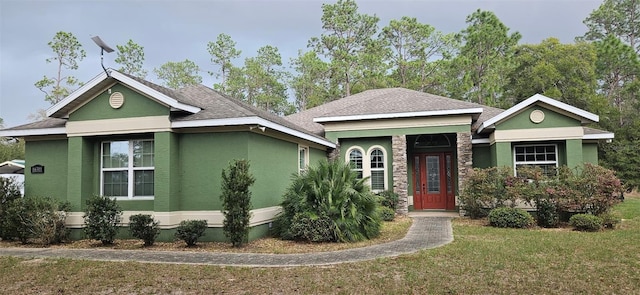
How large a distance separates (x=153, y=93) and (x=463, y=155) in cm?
1046

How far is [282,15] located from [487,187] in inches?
518

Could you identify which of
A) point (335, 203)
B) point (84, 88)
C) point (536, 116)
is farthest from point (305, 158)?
point (536, 116)

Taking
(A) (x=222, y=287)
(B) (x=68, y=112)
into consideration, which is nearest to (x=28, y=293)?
(A) (x=222, y=287)

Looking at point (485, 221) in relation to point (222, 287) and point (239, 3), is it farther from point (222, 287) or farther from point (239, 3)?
point (239, 3)

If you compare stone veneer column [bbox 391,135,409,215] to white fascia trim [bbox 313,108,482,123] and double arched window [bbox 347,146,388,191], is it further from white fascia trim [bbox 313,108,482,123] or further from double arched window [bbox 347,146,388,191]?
white fascia trim [bbox 313,108,482,123]

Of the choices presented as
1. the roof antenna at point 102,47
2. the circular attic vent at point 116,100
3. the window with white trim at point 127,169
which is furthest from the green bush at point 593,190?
the roof antenna at point 102,47

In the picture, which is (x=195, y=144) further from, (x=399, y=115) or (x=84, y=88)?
(x=399, y=115)

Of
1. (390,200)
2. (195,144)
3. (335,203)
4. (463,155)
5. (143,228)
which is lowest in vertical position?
(143,228)

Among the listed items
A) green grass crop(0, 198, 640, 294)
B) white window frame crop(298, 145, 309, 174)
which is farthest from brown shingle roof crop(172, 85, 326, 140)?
green grass crop(0, 198, 640, 294)

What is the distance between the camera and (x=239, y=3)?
57.9 ft

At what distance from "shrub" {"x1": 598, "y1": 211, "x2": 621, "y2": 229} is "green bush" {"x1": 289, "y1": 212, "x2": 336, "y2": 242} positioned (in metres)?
7.73

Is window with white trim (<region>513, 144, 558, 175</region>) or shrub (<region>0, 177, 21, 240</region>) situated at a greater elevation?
window with white trim (<region>513, 144, 558, 175</region>)

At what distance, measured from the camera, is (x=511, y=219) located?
1174cm

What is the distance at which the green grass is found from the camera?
18.7 ft
